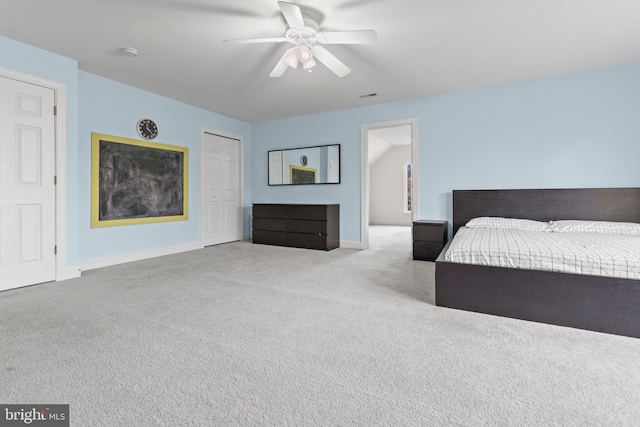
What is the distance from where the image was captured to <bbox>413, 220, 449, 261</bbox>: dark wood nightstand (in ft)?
13.4

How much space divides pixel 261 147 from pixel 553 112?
4.73 m

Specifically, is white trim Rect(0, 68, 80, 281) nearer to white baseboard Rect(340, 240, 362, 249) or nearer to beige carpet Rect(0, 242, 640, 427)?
beige carpet Rect(0, 242, 640, 427)

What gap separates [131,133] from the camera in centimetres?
419

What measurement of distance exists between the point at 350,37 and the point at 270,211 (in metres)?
3.57

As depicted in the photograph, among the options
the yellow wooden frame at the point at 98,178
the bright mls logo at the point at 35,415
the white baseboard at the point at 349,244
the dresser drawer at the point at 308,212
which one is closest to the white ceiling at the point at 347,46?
the yellow wooden frame at the point at 98,178

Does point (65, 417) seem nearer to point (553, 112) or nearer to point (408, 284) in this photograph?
point (408, 284)

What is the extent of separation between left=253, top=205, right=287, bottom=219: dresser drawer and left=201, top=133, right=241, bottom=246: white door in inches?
22.4

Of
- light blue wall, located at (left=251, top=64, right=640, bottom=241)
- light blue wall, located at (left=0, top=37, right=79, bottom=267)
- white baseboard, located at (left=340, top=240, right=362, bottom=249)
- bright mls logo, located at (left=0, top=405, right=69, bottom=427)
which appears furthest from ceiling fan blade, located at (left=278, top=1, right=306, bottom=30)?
white baseboard, located at (left=340, top=240, right=362, bottom=249)

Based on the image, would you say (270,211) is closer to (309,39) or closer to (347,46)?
(347,46)

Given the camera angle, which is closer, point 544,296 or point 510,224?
point 544,296

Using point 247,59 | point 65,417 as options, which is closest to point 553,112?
point 247,59

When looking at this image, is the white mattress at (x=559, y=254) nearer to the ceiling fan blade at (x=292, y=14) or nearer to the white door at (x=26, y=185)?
the ceiling fan blade at (x=292, y=14)

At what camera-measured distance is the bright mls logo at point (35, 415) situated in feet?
3.91

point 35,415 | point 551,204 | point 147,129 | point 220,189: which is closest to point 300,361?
point 35,415
